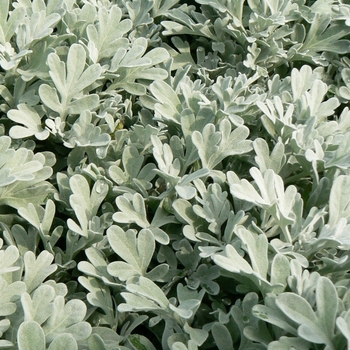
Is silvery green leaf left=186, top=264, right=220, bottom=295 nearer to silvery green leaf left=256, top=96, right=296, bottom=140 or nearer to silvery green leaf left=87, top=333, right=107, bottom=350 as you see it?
silvery green leaf left=87, top=333, right=107, bottom=350

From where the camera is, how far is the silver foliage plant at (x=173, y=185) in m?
1.14

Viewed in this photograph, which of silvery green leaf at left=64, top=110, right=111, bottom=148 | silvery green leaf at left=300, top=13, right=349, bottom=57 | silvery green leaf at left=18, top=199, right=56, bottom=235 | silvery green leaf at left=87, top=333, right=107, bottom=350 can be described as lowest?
silvery green leaf at left=87, top=333, right=107, bottom=350

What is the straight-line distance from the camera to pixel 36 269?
1.25 meters

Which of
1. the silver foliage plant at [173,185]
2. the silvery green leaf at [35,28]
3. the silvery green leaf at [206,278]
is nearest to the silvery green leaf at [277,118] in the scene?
the silver foliage plant at [173,185]

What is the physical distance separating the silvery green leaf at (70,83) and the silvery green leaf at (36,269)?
505 mm

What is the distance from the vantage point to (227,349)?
3.76ft

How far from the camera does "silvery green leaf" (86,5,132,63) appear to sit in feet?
5.68

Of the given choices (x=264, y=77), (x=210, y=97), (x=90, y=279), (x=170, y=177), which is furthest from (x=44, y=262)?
(x=264, y=77)

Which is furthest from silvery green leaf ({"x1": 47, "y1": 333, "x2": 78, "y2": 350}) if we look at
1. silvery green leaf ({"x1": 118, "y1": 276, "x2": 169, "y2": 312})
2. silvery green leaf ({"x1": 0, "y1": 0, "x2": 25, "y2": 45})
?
silvery green leaf ({"x1": 0, "y1": 0, "x2": 25, "y2": 45})

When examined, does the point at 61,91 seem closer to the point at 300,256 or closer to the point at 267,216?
the point at 267,216

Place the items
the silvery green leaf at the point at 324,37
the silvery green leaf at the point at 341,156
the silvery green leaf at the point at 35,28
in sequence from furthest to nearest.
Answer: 1. the silvery green leaf at the point at 324,37
2. the silvery green leaf at the point at 35,28
3. the silvery green leaf at the point at 341,156

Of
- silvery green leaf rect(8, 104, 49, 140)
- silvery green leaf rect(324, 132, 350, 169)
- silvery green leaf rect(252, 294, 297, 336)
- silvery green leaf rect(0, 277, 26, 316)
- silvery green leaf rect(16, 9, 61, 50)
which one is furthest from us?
silvery green leaf rect(16, 9, 61, 50)

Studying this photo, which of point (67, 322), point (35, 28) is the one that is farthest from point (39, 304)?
point (35, 28)

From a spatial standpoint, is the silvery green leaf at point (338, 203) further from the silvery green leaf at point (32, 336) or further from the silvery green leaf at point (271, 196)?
the silvery green leaf at point (32, 336)
